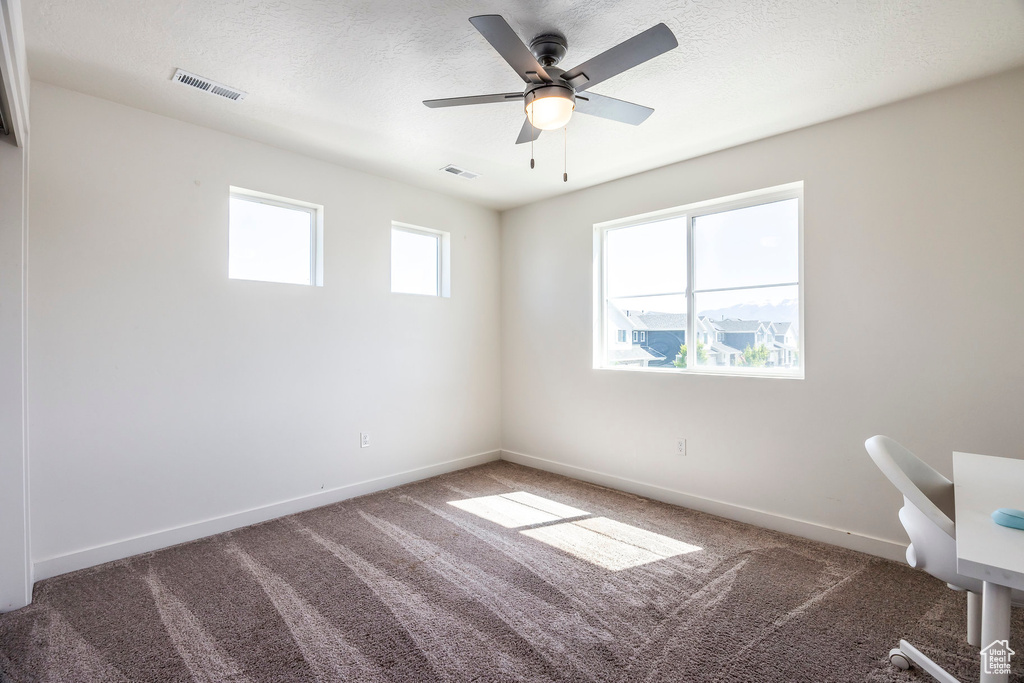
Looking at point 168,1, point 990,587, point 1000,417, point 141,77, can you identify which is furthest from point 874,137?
point 141,77

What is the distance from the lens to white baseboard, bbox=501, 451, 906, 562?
2.82m

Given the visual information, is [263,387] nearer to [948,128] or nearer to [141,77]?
[141,77]

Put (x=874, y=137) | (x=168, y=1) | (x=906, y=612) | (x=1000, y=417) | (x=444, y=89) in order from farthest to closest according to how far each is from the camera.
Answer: (x=874, y=137) < (x=444, y=89) < (x=1000, y=417) < (x=906, y=612) < (x=168, y=1)

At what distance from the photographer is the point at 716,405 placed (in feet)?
11.6

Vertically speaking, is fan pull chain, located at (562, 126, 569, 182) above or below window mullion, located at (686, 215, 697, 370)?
above

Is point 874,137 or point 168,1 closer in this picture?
point 168,1

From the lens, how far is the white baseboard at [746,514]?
111 inches

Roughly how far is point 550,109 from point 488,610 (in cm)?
244

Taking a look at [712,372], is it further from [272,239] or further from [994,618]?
[272,239]

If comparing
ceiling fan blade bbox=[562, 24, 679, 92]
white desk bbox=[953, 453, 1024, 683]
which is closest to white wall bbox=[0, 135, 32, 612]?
ceiling fan blade bbox=[562, 24, 679, 92]

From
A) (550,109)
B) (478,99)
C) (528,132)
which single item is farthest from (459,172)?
(550,109)

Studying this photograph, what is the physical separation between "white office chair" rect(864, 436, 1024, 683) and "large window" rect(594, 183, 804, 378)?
126cm

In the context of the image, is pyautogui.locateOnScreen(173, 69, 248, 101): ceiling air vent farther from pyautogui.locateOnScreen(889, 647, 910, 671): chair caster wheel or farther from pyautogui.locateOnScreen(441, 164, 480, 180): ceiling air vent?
pyautogui.locateOnScreen(889, 647, 910, 671): chair caster wheel

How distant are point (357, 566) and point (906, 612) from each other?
2877 millimetres
